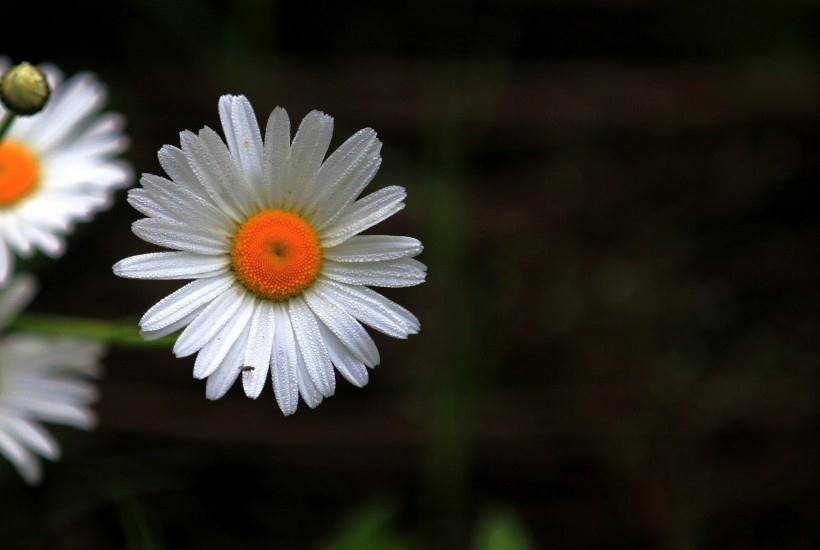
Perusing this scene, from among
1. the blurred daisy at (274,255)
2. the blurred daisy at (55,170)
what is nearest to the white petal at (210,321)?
the blurred daisy at (274,255)

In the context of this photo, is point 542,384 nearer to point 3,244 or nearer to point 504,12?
point 504,12

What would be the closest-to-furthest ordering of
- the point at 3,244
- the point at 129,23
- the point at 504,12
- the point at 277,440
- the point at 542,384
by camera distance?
the point at 3,244, the point at 277,440, the point at 542,384, the point at 129,23, the point at 504,12

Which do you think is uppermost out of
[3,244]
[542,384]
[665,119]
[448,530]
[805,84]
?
[805,84]

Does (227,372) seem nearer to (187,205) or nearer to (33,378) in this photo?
(187,205)

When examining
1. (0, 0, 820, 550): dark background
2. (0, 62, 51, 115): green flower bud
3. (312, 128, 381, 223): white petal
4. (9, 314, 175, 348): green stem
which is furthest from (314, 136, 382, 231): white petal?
(0, 0, 820, 550): dark background

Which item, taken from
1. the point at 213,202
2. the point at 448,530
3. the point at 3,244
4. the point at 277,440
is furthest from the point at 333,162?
the point at 448,530

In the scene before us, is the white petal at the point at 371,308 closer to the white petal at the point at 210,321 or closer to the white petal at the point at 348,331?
the white petal at the point at 348,331

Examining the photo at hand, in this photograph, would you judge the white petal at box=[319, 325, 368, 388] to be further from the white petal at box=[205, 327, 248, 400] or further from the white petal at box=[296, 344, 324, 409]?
the white petal at box=[205, 327, 248, 400]

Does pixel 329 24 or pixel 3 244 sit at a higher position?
pixel 329 24
